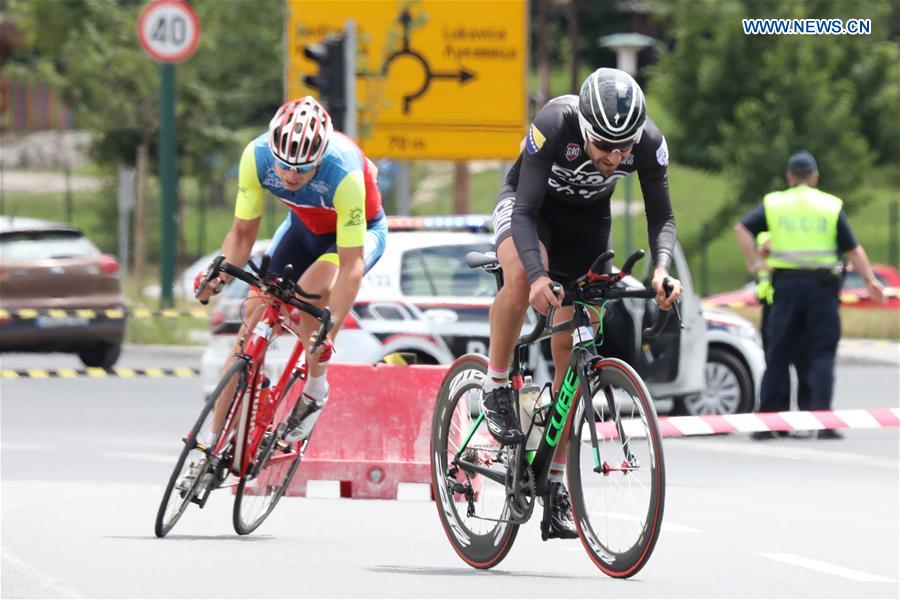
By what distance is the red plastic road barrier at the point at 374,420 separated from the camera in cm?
1102

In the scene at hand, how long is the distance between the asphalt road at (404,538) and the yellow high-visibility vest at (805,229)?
134 cm

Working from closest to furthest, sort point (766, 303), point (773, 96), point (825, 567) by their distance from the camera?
point (825, 567)
point (766, 303)
point (773, 96)

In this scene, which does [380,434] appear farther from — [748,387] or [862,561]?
[748,387]

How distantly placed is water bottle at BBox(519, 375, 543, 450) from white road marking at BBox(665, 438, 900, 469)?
19.5ft

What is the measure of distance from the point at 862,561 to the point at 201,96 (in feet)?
99.5

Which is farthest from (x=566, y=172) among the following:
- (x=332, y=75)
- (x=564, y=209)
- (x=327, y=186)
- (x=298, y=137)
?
(x=332, y=75)

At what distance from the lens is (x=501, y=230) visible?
26.2 ft

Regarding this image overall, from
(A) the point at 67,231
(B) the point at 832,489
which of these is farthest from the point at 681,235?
(B) the point at 832,489

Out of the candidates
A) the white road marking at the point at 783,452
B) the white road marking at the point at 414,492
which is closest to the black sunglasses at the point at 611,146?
the white road marking at the point at 414,492

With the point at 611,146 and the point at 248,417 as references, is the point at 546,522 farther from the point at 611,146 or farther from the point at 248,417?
the point at 248,417

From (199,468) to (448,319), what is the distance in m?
6.16

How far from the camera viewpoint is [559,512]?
7.89 m

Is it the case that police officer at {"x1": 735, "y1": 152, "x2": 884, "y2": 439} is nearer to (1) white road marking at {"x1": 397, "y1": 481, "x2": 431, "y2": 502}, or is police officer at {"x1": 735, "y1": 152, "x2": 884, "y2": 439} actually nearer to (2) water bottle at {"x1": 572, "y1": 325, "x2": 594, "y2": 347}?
(1) white road marking at {"x1": 397, "y1": 481, "x2": 431, "y2": 502}

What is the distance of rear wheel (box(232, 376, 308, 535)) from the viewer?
9062 mm
